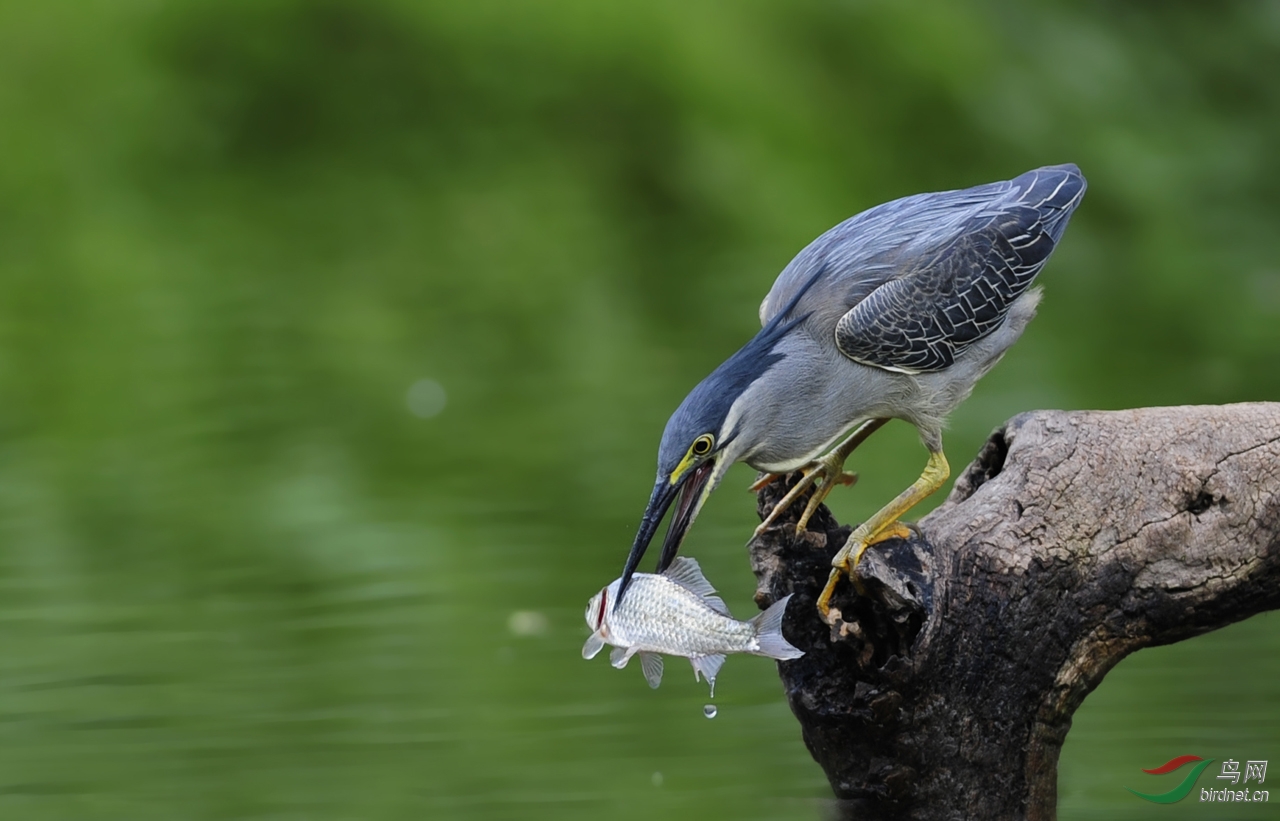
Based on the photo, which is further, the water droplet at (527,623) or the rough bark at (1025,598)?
the water droplet at (527,623)

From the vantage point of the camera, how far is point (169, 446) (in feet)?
21.6

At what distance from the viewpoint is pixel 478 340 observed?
24.4 ft

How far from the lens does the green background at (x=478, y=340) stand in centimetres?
462

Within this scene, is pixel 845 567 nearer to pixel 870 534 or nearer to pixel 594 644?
pixel 870 534

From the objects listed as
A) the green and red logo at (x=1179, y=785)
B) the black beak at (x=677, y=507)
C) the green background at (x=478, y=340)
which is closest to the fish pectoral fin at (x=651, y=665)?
the black beak at (x=677, y=507)

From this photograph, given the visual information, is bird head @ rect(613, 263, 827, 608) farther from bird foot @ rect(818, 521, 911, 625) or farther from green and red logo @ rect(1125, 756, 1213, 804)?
green and red logo @ rect(1125, 756, 1213, 804)

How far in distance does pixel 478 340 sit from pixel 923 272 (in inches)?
159

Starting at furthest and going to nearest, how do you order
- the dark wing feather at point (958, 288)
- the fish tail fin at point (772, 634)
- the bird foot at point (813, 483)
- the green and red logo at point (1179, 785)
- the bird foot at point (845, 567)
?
the green and red logo at point (1179, 785) → the dark wing feather at point (958, 288) → the bird foot at point (813, 483) → the bird foot at point (845, 567) → the fish tail fin at point (772, 634)

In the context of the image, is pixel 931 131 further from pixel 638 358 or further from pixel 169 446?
pixel 169 446

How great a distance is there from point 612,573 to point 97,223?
11.4 feet

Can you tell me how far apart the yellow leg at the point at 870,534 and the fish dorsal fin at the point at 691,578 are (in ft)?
0.70

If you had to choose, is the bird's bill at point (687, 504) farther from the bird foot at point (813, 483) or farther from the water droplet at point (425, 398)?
the water droplet at point (425, 398)

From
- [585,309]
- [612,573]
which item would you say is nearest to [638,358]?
[585,309]

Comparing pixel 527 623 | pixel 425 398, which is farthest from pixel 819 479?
pixel 425 398
